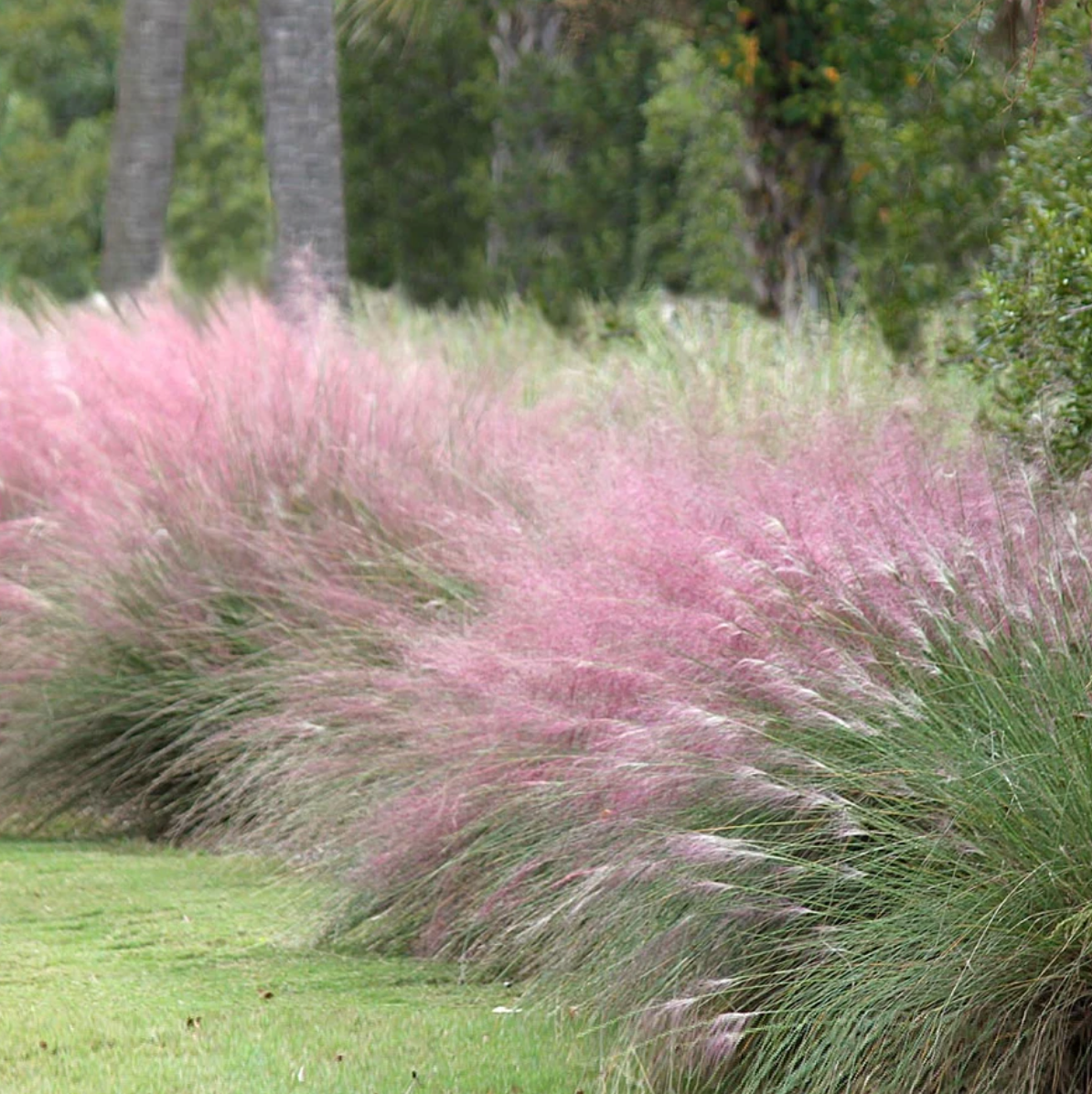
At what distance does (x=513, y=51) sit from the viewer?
2681cm

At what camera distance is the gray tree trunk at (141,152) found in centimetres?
1723

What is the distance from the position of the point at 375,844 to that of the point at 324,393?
3.21 m

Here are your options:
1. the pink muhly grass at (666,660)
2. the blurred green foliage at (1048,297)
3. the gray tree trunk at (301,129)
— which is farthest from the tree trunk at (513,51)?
the pink muhly grass at (666,660)

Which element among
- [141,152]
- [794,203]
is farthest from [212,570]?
[141,152]

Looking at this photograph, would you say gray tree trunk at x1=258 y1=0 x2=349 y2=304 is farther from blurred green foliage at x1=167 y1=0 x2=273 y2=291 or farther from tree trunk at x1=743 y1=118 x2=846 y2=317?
blurred green foliage at x1=167 y1=0 x2=273 y2=291

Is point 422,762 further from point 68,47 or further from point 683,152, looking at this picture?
point 68,47

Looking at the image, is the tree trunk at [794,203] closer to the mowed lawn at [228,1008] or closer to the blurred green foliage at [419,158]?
the mowed lawn at [228,1008]

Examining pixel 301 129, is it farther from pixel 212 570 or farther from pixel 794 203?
pixel 212 570

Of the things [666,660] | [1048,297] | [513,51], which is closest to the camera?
[666,660]

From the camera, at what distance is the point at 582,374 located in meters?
9.95

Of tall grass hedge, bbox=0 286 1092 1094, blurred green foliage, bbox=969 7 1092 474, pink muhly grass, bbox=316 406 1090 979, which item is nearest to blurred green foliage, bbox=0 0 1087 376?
blurred green foliage, bbox=969 7 1092 474

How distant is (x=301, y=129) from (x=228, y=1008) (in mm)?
9127

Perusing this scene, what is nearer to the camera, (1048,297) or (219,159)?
(1048,297)

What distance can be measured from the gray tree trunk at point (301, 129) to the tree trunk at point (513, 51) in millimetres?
11924
